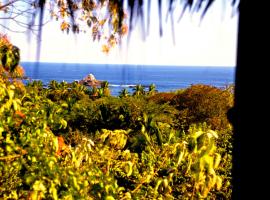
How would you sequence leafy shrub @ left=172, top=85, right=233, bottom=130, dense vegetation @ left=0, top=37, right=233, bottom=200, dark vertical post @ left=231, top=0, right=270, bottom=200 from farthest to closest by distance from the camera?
1. leafy shrub @ left=172, top=85, right=233, bottom=130
2. dense vegetation @ left=0, top=37, right=233, bottom=200
3. dark vertical post @ left=231, top=0, right=270, bottom=200

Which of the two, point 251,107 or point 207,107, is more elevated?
point 251,107

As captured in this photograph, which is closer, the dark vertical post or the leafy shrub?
the dark vertical post

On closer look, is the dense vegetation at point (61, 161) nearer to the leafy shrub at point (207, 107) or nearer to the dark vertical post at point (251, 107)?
the dark vertical post at point (251, 107)

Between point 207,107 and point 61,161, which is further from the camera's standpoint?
point 207,107

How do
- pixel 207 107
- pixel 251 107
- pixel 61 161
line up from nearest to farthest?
pixel 251 107
pixel 61 161
pixel 207 107

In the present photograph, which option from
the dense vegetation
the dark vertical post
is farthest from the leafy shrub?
the dark vertical post

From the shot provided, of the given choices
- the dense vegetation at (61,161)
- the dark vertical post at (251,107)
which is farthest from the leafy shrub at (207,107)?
the dark vertical post at (251,107)

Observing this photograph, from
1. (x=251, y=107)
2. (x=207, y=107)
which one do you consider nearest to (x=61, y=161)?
(x=251, y=107)

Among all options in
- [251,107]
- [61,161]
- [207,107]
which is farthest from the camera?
[207,107]

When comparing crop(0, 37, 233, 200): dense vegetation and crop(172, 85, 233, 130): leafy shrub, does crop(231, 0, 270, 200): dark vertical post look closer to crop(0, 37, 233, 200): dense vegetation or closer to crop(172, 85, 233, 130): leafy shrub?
crop(0, 37, 233, 200): dense vegetation

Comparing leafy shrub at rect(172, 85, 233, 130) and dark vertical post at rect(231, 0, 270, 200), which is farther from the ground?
dark vertical post at rect(231, 0, 270, 200)

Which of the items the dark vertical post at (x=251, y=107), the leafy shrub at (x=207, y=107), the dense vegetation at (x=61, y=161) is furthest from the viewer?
the leafy shrub at (x=207, y=107)

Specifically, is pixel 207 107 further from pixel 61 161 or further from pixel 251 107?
pixel 251 107

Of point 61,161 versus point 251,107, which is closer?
point 251,107
